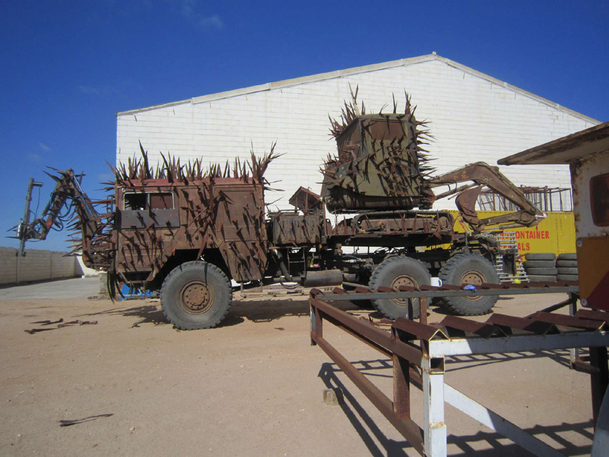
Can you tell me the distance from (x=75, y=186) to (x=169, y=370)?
194 inches

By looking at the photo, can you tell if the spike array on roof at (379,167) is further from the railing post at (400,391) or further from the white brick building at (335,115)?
the white brick building at (335,115)

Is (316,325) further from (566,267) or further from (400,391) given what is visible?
(566,267)

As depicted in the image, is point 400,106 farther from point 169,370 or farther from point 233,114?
point 169,370

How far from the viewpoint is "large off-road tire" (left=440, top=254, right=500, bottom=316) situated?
805 centimetres

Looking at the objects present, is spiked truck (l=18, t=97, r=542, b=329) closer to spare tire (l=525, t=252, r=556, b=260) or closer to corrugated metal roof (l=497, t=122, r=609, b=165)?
spare tire (l=525, t=252, r=556, b=260)

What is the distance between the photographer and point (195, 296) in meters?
7.30

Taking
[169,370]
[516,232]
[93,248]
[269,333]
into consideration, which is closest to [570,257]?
[516,232]

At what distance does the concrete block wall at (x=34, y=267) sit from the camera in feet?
74.1

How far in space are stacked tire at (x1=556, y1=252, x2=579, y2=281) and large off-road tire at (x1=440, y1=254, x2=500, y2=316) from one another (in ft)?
20.4

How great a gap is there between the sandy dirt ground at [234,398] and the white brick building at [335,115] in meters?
10.1

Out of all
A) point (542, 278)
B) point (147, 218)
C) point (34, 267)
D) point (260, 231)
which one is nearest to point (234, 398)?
point (260, 231)

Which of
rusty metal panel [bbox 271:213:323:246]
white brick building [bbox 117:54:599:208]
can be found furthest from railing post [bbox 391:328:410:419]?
white brick building [bbox 117:54:599:208]

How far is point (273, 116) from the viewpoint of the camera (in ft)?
53.3

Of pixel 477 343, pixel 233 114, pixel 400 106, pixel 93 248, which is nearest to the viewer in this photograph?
pixel 477 343
